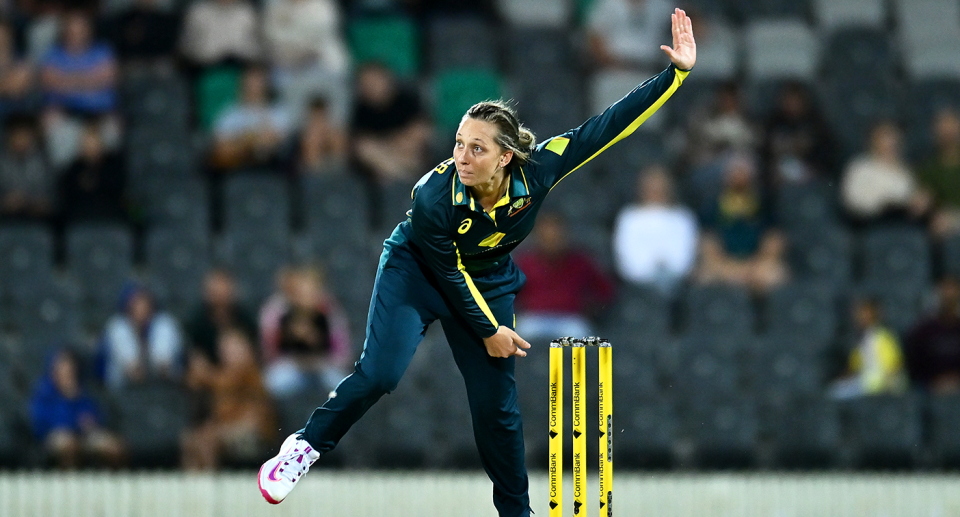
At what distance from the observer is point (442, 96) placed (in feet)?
30.3

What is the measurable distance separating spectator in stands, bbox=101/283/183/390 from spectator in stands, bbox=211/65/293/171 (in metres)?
1.29

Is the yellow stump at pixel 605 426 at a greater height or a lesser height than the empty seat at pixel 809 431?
lesser

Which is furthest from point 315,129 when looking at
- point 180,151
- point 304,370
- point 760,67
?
point 760,67

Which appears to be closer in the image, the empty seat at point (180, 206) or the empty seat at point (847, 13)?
the empty seat at point (180, 206)

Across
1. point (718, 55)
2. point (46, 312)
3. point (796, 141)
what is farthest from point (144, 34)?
point (796, 141)

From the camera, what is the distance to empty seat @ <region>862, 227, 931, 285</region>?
8688mm

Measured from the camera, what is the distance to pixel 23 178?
860 cm

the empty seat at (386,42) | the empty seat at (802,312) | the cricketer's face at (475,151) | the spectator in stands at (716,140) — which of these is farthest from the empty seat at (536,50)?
the cricketer's face at (475,151)

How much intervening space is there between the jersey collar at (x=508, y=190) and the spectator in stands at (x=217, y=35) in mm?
5182

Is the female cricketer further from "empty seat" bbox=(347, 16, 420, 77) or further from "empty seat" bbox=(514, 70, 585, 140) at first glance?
"empty seat" bbox=(347, 16, 420, 77)

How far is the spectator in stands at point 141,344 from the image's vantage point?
26.1 ft

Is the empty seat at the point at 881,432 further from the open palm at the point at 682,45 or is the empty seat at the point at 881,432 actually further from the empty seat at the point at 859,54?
the open palm at the point at 682,45

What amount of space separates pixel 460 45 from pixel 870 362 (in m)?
3.79

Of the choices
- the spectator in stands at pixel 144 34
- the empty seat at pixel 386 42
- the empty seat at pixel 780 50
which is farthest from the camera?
the empty seat at pixel 780 50
